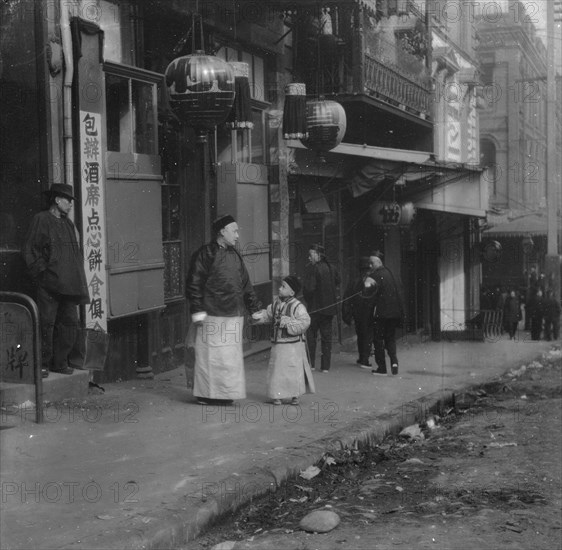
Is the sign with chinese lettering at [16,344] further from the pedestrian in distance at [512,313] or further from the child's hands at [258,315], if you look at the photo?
the pedestrian in distance at [512,313]

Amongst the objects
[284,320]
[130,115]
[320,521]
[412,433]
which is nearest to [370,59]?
[130,115]

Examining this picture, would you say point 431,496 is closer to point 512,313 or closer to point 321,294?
point 321,294

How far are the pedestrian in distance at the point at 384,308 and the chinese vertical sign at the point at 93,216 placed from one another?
4.50m

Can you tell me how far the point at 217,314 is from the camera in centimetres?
962

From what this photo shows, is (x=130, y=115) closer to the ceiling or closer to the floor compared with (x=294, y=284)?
closer to the ceiling

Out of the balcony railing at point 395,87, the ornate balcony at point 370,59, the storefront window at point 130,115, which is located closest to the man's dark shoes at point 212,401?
the storefront window at point 130,115

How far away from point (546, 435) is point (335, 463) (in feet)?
8.75

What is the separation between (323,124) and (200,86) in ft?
13.5

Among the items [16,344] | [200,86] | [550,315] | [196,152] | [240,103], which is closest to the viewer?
[16,344]

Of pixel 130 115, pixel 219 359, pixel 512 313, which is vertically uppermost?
pixel 130 115

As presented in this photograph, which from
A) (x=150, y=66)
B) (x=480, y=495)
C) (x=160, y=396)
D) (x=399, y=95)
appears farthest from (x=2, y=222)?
(x=399, y=95)

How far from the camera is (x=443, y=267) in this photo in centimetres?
2750

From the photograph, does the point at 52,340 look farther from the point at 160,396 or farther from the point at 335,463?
the point at 335,463

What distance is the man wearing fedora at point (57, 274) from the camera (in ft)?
29.7
